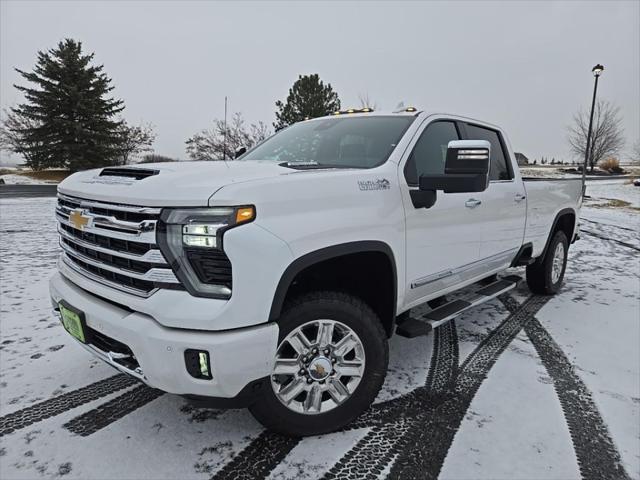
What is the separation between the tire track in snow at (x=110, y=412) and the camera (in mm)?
2449

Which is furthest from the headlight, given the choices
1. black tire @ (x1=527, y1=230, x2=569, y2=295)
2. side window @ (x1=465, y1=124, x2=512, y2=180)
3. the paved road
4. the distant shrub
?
the distant shrub

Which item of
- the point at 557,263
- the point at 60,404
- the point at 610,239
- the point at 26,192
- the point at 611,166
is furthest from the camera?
the point at 611,166

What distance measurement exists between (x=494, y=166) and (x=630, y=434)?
2325 mm

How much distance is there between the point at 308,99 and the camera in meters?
30.6

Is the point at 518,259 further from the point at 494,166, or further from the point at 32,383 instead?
the point at 32,383

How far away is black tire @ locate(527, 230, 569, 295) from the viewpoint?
4977mm

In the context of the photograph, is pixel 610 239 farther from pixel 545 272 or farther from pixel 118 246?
pixel 118 246

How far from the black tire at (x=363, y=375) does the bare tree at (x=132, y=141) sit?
132 ft

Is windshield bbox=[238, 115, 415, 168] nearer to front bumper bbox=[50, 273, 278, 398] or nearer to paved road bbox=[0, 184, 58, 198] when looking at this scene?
front bumper bbox=[50, 273, 278, 398]

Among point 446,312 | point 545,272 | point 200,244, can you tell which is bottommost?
point 545,272

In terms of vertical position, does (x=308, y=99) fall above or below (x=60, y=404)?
above

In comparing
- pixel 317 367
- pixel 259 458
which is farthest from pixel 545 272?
pixel 259 458

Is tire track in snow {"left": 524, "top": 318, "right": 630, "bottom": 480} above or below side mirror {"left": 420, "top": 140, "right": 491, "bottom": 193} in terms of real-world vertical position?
below

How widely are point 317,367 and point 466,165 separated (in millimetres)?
1382
